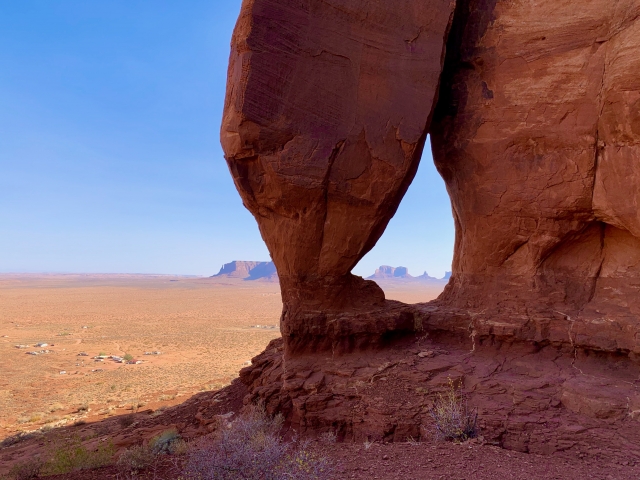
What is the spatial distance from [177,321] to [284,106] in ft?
113

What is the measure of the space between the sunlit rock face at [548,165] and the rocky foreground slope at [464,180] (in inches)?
0.9

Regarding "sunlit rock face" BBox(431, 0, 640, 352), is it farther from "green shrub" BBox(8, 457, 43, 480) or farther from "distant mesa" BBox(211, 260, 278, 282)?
"distant mesa" BBox(211, 260, 278, 282)

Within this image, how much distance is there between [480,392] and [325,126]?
171 inches

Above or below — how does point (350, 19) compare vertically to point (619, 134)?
above

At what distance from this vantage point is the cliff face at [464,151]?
20.8ft

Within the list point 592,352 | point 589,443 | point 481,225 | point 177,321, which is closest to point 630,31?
point 481,225

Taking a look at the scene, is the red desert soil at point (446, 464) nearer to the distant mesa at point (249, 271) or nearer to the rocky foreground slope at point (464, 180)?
the rocky foreground slope at point (464, 180)

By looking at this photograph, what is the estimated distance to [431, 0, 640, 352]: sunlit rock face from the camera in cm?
622

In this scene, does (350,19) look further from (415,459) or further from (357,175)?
(415,459)

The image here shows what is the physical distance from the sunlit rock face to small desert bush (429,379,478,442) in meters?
1.39

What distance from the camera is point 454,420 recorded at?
575cm

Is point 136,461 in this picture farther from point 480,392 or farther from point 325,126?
point 325,126

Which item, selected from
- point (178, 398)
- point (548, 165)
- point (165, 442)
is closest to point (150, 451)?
point (165, 442)

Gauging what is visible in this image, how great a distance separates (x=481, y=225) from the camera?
729cm
